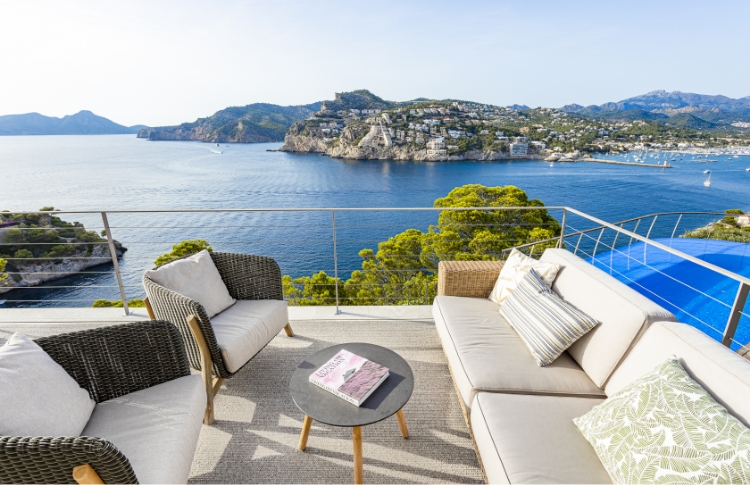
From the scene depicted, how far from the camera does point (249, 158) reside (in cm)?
4772

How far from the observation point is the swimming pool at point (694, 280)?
3760 millimetres

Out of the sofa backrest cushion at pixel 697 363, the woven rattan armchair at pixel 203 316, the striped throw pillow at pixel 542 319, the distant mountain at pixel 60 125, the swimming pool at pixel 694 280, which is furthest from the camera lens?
the distant mountain at pixel 60 125

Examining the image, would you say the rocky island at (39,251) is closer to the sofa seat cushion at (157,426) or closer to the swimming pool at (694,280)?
the sofa seat cushion at (157,426)

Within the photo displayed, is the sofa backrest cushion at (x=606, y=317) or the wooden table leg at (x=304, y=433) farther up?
the sofa backrest cushion at (x=606, y=317)

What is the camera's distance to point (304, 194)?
29219 mm

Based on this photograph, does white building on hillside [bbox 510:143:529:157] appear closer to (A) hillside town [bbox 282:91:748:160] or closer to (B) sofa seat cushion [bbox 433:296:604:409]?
(A) hillside town [bbox 282:91:748:160]

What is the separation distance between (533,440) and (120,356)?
1.77 metres

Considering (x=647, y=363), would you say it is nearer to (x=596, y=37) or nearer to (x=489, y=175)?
(x=596, y=37)

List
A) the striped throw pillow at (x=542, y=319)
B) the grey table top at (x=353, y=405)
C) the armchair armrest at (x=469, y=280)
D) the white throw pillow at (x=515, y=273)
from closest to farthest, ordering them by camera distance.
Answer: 1. the grey table top at (x=353, y=405)
2. the striped throw pillow at (x=542, y=319)
3. the white throw pillow at (x=515, y=273)
4. the armchair armrest at (x=469, y=280)

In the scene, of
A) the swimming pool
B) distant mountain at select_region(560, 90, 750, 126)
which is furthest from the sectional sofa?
distant mountain at select_region(560, 90, 750, 126)

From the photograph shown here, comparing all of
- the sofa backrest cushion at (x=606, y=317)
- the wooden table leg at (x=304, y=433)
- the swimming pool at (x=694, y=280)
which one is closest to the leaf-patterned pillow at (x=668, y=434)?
the sofa backrest cushion at (x=606, y=317)

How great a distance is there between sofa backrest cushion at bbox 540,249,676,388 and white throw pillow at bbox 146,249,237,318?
86.0 inches

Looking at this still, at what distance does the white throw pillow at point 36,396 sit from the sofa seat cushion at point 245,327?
63 cm

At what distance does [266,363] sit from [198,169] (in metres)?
44.3
